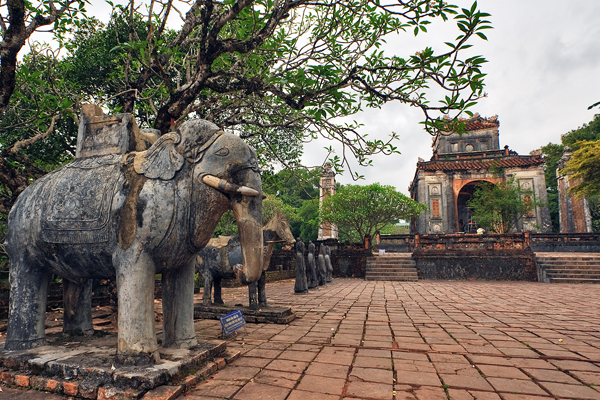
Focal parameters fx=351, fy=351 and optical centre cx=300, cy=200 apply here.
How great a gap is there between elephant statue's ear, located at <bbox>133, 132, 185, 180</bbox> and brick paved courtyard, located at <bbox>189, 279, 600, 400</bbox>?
5.33ft

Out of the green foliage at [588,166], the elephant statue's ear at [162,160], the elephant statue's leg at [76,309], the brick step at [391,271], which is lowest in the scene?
the brick step at [391,271]

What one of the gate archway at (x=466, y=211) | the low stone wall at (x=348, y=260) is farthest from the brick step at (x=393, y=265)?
the gate archway at (x=466, y=211)

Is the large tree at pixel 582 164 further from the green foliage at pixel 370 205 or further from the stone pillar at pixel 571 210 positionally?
the green foliage at pixel 370 205

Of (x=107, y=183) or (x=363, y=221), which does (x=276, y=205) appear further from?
(x=107, y=183)

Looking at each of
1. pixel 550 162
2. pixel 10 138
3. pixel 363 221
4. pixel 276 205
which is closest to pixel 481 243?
pixel 363 221

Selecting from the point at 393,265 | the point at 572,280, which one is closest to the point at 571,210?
the point at 572,280

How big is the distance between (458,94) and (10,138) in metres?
10.8

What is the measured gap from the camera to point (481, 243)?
1502 centimetres

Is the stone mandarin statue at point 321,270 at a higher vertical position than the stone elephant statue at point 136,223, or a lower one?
lower

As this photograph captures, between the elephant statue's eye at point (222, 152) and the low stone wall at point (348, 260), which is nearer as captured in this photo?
the elephant statue's eye at point (222, 152)

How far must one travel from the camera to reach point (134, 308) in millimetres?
2562

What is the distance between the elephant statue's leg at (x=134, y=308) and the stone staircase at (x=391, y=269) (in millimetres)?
12913

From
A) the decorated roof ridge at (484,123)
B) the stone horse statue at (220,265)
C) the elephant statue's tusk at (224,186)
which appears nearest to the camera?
the elephant statue's tusk at (224,186)

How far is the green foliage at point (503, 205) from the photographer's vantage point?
76.7 feet
